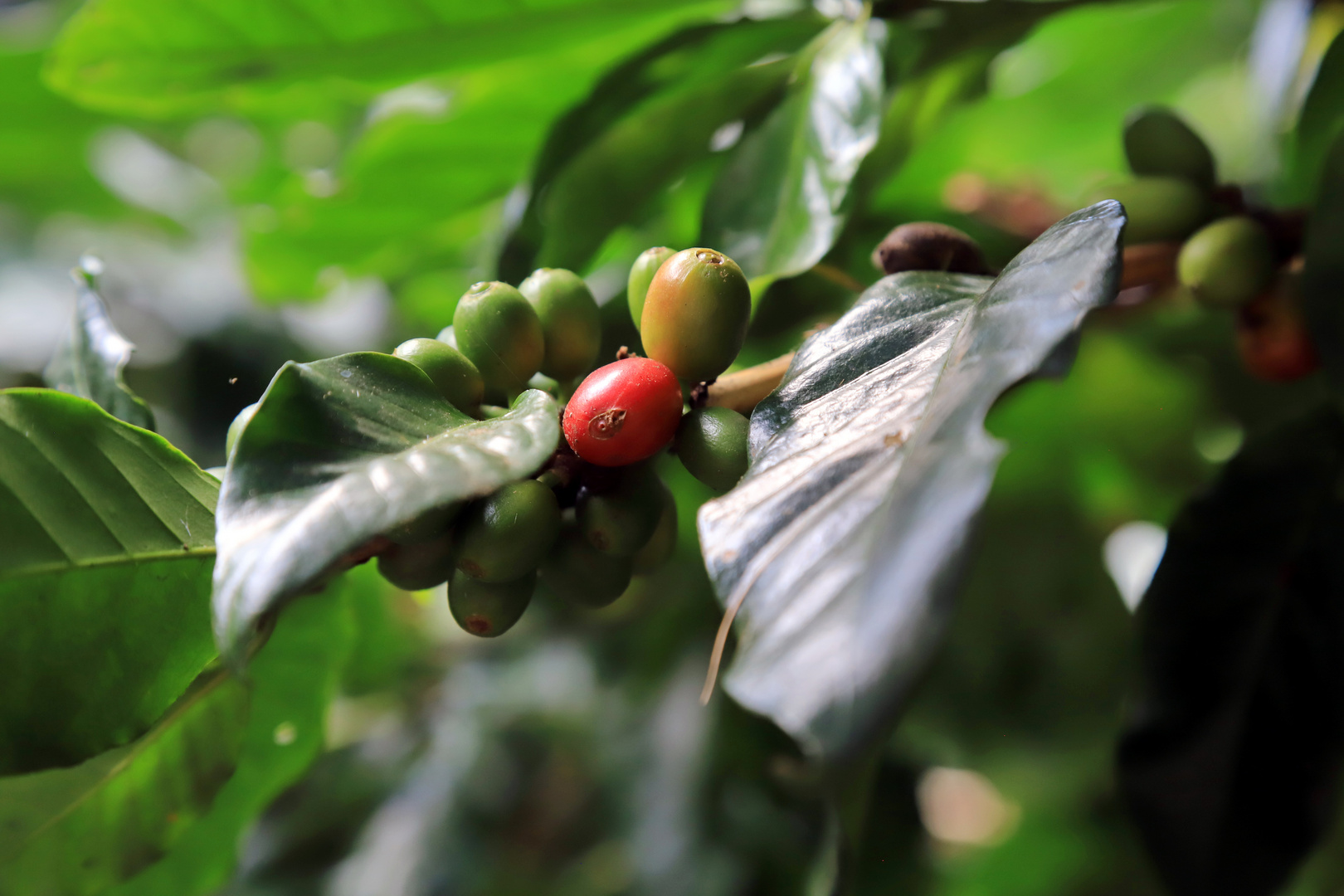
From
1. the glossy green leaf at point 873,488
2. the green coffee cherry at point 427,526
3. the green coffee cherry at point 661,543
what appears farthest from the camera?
the green coffee cherry at point 661,543

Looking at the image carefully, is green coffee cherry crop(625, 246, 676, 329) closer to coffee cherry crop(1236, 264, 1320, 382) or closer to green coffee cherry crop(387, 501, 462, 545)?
green coffee cherry crop(387, 501, 462, 545)

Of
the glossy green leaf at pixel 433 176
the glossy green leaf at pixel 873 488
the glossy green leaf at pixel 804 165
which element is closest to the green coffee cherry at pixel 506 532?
the glossy green leaf at pixel 873 488

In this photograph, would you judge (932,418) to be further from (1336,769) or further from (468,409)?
(1336,769)

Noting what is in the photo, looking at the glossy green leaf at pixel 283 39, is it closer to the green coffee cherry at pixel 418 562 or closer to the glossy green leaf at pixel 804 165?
the glossy green leaf at pixel 804 165

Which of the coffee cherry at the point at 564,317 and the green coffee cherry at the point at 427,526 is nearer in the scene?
the green coffee cherry at the point at 427,526

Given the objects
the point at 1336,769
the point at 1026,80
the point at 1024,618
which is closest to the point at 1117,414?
the point at 1024,618

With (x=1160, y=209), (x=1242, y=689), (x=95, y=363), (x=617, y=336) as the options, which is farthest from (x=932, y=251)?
(x=95, y=363)

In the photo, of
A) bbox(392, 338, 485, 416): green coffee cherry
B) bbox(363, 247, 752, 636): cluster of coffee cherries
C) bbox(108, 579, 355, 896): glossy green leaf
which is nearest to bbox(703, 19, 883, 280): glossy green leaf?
bbox(363, 247, 752, 636): cluster of coffee cherries

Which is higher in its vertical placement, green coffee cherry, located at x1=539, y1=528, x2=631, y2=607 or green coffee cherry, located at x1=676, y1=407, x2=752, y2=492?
green coffee cherry, located at x1=676, y1=407, x2=752, y2=492
